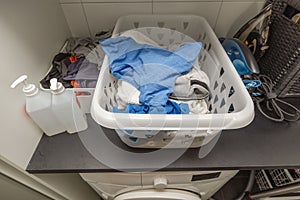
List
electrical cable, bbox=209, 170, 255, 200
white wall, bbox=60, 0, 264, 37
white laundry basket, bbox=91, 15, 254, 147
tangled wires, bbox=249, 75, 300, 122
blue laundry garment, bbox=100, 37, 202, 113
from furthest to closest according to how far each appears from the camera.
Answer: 1. electrical cable, bbox=209, 170, 255, 200
2. white wall, bbox=60, 0, 264, 37
3. tangled wires, bbox=249, 75, 300, 122
4. blue laundry garment, bbox=100, 37, 202, 113
5. white laundry basket, bbox=91, 15, 254, 147

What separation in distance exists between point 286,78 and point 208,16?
48 cm

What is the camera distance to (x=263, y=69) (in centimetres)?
86

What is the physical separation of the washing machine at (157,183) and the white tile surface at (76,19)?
29.8 inches

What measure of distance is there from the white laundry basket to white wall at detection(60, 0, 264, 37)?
0.16 ft

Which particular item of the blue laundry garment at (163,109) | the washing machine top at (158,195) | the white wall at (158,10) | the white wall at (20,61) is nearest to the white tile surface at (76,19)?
the white wall at (158,10)

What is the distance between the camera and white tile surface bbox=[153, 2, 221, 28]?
0.92 meters

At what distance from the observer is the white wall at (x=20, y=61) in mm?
549

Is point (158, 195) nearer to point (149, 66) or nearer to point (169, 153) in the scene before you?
point (169, 153)

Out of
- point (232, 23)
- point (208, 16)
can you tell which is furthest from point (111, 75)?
point (232, 23)

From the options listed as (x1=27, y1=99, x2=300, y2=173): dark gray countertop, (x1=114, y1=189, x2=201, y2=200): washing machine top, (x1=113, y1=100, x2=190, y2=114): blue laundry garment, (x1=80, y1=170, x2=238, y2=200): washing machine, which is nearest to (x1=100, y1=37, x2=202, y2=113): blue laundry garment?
(x1=113, y1=100, x2=190, y2=114): blue laundry garment

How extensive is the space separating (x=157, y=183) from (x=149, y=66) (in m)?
0.46

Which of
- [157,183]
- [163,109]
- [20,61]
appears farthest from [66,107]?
[157,183]

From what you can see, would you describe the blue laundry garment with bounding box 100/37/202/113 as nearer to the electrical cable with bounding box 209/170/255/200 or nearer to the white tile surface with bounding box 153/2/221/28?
the white tile surface with bounding box 153/2/221/28

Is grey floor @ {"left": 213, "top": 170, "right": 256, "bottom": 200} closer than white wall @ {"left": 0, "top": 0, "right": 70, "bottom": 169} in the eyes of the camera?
No
